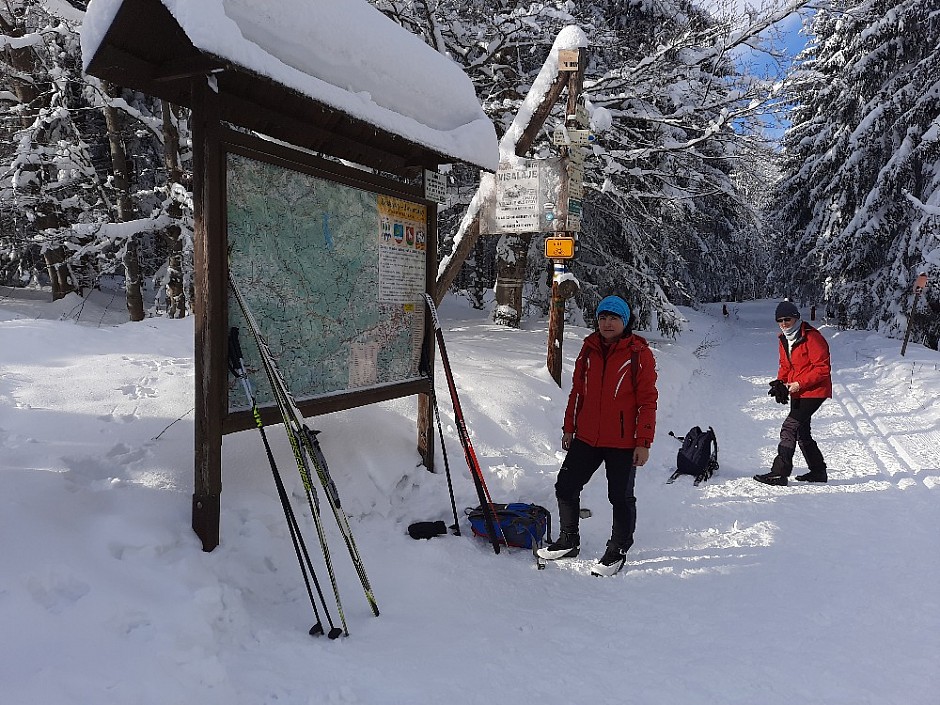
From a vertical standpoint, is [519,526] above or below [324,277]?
below

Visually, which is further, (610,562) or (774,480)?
(774,480)

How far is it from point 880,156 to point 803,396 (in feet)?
59.9

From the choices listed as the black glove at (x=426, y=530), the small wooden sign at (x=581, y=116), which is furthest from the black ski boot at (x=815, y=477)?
the small wooden sign at (x=581, y=116)

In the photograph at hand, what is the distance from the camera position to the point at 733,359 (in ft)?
55.8

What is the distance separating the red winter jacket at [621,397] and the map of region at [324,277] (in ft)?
5.52

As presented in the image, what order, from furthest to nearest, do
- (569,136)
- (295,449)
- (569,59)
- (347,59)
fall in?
(569,136)
(569,59)
(347,59)
(295,449)

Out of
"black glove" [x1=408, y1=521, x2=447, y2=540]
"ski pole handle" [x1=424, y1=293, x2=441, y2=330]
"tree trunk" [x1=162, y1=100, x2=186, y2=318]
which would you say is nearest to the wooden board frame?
"black glove" [x1=408, y1=521, x2=447, y2=540]

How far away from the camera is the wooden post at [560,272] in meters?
7.54

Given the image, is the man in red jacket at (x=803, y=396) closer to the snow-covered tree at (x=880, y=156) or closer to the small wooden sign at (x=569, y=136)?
the small wooden sign at (x=569, y=136)

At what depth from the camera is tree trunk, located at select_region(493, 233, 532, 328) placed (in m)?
11.6

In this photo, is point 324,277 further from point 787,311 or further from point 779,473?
point 779,473

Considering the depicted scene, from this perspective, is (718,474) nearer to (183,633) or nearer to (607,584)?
(607,584)

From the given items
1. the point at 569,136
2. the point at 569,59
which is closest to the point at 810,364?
the point at 569,136

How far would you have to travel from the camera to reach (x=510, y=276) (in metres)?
12.1
